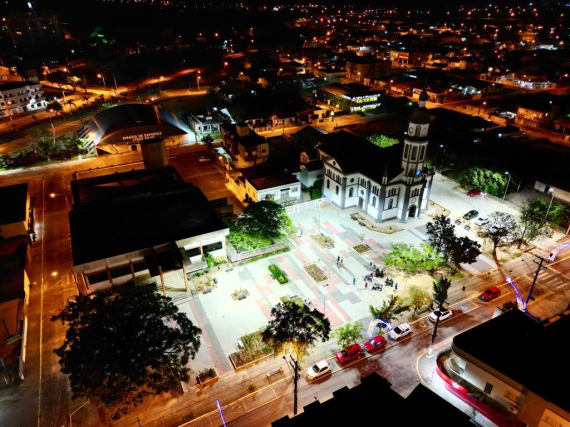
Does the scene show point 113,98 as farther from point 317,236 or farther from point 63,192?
point 317,236

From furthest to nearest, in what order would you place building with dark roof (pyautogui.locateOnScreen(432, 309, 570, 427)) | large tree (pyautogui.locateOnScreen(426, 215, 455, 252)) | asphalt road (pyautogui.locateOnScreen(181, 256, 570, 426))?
1. large tree (pyautogui.locateOnScreen(426, 215, 455, 252))
2. asphalt road (pyautogui.locateOnScreen(181, 256, 570, 426))
3. building with dark roof (pyautogui.locateOnScreen(432, 309, 570, 427))

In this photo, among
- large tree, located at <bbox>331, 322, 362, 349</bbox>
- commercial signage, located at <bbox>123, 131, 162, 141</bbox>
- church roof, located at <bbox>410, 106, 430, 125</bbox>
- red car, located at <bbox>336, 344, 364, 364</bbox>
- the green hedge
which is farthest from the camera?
commercial signage, located at <bbox>123, 131, 162, 141</bbox>

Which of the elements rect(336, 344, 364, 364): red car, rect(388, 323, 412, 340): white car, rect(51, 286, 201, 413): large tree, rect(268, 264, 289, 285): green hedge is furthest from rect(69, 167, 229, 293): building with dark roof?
rect(388, 323, 412, 340): white car

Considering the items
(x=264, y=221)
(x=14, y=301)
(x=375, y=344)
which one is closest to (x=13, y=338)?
(x=14, y=301)

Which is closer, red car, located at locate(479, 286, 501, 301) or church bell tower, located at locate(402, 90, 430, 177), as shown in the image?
red car, located at locate(479, 286, 501, 301)

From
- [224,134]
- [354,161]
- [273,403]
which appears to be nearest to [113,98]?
[224,134]

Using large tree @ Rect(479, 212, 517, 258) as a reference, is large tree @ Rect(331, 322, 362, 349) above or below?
below

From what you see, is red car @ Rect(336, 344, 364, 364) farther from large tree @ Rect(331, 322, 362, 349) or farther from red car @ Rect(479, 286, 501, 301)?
red car @ Rect(479, 286, 501, 301)

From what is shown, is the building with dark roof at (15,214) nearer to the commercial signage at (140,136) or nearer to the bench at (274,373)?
the commercial signage at (140,136)
